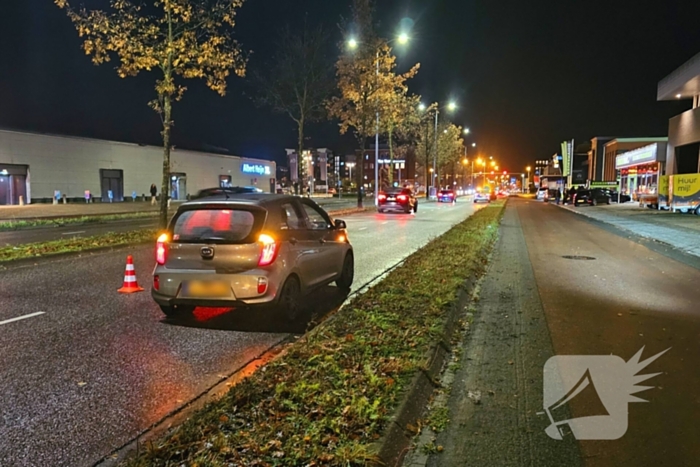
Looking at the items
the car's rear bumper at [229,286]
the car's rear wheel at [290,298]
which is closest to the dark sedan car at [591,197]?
the car's rear wheel at [290,298]

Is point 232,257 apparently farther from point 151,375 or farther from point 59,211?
point 59,211

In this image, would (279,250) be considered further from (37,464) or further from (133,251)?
(133,251)

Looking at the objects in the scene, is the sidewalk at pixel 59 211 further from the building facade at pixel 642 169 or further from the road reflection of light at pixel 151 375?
the building facade at pixel 642 169

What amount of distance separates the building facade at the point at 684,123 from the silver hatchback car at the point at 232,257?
133ft

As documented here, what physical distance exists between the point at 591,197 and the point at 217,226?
169 feet

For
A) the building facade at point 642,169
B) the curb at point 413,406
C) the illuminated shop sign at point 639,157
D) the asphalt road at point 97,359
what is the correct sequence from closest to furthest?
1. the curb at point 413,406
2. the asphalt road at point 97,359
3. the building facade at point 642,169
4. the illuminated shop sign at point 639,157

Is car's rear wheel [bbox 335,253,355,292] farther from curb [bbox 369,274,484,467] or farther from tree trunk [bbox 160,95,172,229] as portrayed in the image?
tree trunk [bbox 160,95,172,229]

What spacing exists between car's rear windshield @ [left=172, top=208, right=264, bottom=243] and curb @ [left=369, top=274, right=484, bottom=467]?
2.59 m

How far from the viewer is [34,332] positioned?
646cm

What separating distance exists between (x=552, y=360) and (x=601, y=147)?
102468 millimetres

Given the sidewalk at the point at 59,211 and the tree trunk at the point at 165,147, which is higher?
the tree trunk at the point at 165,147

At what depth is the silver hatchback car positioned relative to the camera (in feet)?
21.2

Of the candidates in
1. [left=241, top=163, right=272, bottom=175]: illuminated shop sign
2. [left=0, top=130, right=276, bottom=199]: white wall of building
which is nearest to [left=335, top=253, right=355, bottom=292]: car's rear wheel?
[left=0, top=130, right=276, bottom=199]: white wall of building

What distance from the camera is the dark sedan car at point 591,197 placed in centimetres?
5119
